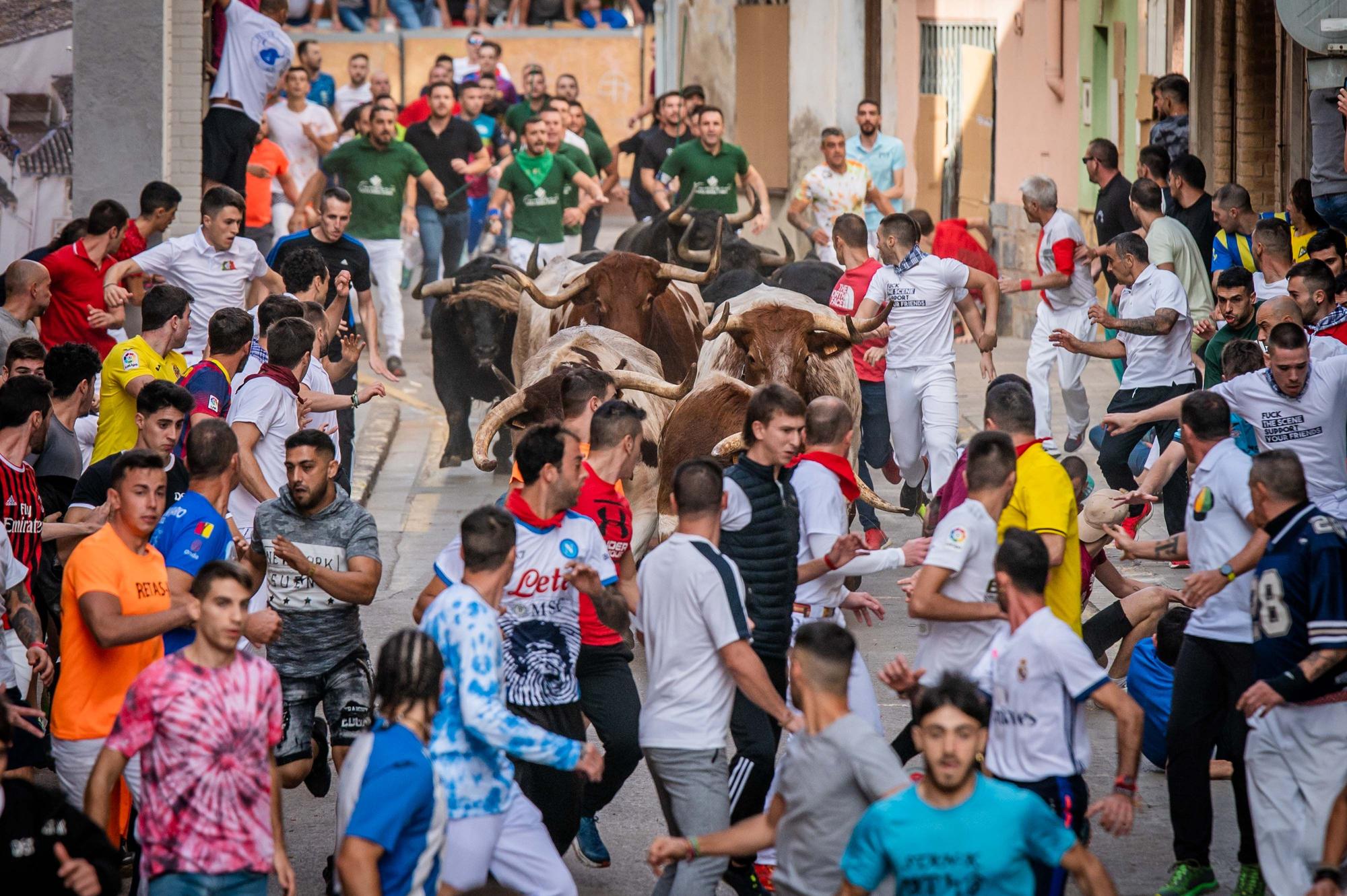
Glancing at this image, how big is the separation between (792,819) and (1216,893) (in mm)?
2193

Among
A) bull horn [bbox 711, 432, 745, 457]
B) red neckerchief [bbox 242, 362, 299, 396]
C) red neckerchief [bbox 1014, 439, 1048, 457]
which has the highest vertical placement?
red neckerchief [bbox 242, 362, 299, 396]

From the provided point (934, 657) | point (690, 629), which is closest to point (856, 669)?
point (934, 657)

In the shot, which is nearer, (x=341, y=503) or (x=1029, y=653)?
(x=1029, y=653)

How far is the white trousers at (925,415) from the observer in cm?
1181

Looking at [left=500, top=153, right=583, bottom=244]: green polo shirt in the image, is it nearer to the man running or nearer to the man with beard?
the man running

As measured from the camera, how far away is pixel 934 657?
665cm

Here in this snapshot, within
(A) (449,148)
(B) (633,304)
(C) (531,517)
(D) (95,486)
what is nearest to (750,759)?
(C) (531,517)

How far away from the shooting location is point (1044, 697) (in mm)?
5844

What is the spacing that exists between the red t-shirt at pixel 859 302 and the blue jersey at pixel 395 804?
7478 millimetres

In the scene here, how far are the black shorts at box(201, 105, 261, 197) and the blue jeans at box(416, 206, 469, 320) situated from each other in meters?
3.66

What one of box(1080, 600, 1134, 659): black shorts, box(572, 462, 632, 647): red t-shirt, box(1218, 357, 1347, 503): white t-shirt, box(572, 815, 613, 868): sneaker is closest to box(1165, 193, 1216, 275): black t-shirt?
box(1218, 357, 1347, 503): white t-shirt

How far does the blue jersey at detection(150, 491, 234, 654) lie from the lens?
6625 millimetres

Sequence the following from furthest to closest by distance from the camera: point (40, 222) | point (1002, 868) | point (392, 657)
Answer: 1. point (40, 222)
2. point (392, 657)
3. point (1002, 868)

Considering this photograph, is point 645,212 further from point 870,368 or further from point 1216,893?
point 1216,893
